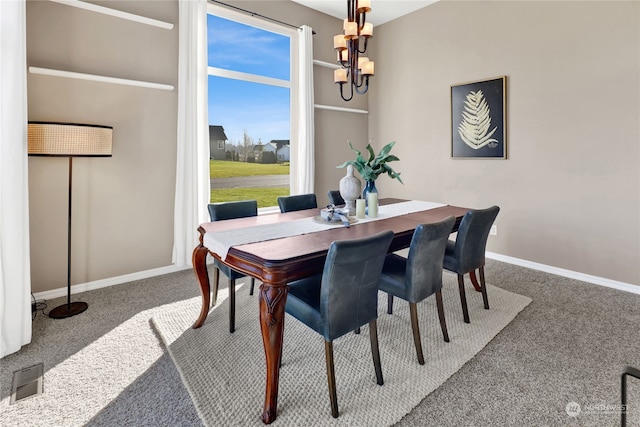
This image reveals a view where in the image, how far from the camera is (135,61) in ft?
10.5

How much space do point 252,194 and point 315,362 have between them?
2.71m

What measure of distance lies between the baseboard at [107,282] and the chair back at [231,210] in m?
1.34

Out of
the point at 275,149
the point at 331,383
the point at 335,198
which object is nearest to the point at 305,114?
the point at 275,149

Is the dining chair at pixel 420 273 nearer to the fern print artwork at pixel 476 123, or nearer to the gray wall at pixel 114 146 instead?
the fern print artwork at pixel 476 123

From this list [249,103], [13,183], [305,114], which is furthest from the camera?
[305,114]

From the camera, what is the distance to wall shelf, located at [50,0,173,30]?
2783mm

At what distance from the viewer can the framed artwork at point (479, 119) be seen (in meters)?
3.86

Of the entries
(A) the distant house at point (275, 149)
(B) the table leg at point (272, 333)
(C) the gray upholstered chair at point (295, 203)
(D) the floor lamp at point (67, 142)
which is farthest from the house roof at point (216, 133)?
(B) the table leg at point (272, 333)

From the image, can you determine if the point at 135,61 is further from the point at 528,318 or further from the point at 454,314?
the point at 528,318

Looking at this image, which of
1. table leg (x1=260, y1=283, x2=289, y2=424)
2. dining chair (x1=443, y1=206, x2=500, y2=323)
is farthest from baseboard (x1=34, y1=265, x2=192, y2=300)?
dining chair (x1=443, y1=206, x2=500, y2=323)

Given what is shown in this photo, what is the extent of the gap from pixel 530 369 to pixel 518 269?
6.64ft

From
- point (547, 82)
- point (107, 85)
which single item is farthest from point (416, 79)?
point (107, 85)

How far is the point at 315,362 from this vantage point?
6.73 feet

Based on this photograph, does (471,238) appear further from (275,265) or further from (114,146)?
(114,146)
